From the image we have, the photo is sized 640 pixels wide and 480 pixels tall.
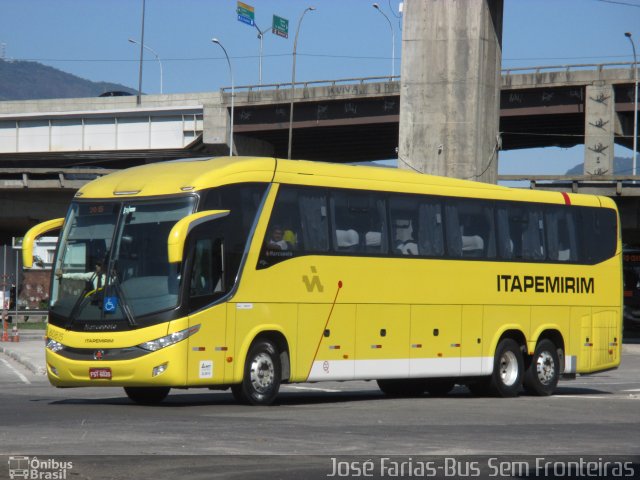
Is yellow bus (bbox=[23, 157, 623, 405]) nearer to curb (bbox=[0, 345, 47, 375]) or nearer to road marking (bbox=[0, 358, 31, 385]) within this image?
road marking (bbox=[0, 358, 31, 385])

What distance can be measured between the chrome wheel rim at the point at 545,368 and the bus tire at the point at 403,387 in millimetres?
2094

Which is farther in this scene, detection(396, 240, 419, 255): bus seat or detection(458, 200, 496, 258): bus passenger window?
detection(458, 200, 496, 258): bus passenger window

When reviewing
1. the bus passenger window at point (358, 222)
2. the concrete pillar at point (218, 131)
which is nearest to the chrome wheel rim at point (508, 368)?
A: the bus passenger window at point (358, 222)

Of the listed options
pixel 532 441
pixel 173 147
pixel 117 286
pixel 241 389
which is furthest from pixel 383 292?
pixel 173 147

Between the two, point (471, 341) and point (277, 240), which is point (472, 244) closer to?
point (471, 341)

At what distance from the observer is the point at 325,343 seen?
63.7 ft

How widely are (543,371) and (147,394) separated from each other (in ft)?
25.8

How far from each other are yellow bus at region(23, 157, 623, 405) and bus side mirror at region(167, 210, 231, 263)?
34mm

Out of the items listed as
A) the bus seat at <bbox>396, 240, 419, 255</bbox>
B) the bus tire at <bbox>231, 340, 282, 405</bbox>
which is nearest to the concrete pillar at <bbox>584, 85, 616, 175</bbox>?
the bus seat at <bbox>396, 240, 419, 255</bbox>

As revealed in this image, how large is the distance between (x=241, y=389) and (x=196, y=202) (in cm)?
269

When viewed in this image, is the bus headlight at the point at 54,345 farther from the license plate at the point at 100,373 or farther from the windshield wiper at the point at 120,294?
the windshield wiper at the point at 120,294

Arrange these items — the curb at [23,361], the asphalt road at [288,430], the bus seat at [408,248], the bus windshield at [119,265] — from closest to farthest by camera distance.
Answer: the asphalt road at [288,430] < the bus windshield at [119,265] < the bus seat at [408,248] < the curb at [23,361]

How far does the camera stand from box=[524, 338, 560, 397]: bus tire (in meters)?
23.1

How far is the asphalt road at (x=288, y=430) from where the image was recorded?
36.3ft
